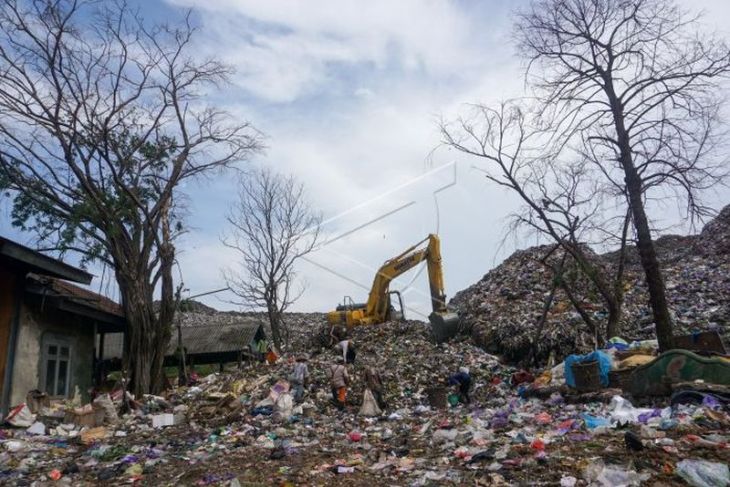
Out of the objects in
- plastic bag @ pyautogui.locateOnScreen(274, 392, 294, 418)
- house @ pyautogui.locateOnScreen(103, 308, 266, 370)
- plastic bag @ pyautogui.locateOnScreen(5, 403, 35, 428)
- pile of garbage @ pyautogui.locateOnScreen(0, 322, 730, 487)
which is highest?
house @ pyautogui.locateOnScreen(103, 308, 266, 370)

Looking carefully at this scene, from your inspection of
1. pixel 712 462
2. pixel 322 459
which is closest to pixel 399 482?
pixel 322 459

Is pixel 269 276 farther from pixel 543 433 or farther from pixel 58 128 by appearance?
pixel 543 433

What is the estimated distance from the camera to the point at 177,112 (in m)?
Answer: 14.7

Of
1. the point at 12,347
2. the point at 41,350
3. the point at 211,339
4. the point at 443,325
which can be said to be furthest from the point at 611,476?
the point at 211,339

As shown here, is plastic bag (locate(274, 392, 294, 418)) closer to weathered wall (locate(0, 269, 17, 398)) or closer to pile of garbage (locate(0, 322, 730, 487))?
pile of garbage (locate(0, 322, 730, 487))

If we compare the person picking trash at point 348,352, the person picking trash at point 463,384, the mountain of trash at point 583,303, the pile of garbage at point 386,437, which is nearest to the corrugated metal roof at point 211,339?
the mountain of trash at point 583,303

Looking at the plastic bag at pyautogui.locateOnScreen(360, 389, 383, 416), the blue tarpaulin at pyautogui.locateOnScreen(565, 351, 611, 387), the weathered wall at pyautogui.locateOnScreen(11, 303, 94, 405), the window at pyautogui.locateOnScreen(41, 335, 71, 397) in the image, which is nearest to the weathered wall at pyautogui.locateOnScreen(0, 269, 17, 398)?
the weathered wall at pyautogui.locateOnScreen(11, 303, 94, 405)

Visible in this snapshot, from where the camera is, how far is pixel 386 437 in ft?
25.6

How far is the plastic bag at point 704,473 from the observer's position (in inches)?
171

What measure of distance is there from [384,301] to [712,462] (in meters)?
13.3

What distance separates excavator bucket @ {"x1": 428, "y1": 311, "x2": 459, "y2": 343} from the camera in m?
15.1

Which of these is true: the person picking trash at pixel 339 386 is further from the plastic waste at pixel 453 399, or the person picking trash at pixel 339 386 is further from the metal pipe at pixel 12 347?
the metal pipe at pixel 12 347

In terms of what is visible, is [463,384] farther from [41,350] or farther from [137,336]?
[41,350]

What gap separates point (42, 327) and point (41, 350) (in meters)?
0.40
